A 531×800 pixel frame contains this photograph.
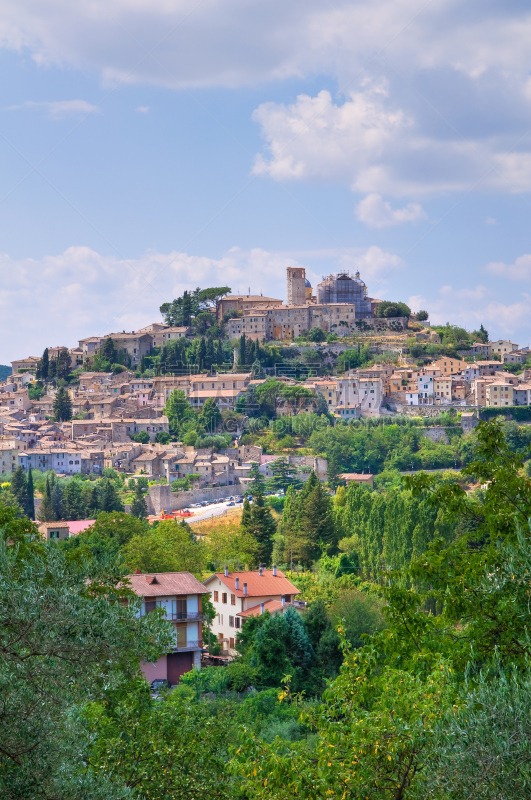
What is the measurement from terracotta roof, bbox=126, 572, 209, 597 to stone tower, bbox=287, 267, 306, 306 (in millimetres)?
59965

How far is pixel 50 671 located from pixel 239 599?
62.4 ft

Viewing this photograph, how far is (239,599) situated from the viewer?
24.7 meters

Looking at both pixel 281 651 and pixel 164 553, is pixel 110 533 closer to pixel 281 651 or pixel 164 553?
pixel 164 553

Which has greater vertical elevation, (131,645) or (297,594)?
(131,645)

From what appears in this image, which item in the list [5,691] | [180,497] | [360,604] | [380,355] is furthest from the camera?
[380,355]

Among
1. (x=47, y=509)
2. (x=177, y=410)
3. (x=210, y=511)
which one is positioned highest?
(x=177, y=410)

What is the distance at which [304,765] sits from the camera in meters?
6.92

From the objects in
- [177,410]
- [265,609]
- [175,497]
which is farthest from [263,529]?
[177,410]

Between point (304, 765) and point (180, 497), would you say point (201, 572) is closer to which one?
point (304, 765)

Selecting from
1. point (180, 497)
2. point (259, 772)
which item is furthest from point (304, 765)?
point (180, 497)

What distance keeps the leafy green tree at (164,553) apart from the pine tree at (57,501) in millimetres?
17395

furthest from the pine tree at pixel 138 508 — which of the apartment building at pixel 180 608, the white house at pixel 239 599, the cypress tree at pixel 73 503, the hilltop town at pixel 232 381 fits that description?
the apartment building at pixel 180 608

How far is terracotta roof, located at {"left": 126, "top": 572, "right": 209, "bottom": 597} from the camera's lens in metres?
21.2

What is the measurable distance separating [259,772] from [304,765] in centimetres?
37
